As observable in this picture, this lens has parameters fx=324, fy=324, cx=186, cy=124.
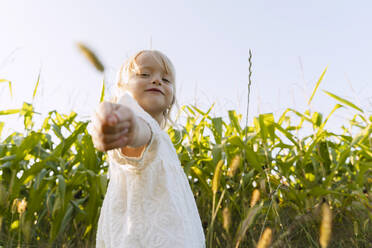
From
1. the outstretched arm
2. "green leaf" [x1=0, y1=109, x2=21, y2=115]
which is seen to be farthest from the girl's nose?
"green leaf" [x1=0, y1=109, x2=21, y2=115]

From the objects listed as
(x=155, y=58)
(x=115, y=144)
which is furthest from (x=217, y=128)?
(x=115, y=144)

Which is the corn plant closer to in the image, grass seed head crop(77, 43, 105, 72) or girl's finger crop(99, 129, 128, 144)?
grass seed head crop(77, 43, 105, 72)

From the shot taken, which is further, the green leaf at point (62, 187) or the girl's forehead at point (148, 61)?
the green leaf at point (62, 187)

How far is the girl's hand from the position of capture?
0.40 meters

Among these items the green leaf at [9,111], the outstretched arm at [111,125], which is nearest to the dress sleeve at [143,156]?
the outstretched arm at [111,125]

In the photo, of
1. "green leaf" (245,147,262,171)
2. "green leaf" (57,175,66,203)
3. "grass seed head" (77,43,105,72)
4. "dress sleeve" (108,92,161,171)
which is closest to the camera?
"dress sleeve" (108,92,161,171)

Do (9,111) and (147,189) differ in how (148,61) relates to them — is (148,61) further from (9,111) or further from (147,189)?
(9,111)

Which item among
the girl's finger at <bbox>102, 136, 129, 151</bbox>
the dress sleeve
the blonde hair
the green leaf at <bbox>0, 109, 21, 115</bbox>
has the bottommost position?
the dress sleeve

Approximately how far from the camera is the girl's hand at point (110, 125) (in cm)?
40

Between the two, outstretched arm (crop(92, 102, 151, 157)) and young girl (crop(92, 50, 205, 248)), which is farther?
young girl (crop(92, 50, 205, 248))

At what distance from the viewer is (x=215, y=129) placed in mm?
1580

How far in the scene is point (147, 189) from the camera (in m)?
0.72

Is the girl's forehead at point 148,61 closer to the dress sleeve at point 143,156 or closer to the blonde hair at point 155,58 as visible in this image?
the blonde hair at point 155,58

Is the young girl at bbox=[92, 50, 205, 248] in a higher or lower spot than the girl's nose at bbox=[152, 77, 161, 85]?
lower
